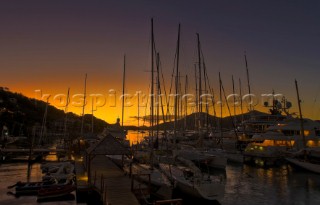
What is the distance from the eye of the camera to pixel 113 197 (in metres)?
21.2

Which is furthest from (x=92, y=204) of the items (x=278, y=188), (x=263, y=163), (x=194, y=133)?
(x=194, y=133)

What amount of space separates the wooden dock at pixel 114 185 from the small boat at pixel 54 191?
325cm

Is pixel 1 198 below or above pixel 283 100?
below

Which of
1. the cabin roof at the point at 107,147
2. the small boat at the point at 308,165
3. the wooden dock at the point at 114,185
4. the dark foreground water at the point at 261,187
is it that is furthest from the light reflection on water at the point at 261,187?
the cabin roof at the point at 107,147

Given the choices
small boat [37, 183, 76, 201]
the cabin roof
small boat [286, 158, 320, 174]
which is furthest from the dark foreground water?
the cabin roof

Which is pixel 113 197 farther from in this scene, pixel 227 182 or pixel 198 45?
pixel 198 45

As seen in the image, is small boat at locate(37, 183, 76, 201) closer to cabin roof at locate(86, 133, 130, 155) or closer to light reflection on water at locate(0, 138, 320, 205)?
light reflection on water at locate(0, 138, 320, 205)

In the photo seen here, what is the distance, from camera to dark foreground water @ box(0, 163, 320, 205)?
2772 centimetres

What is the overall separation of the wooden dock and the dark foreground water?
13.4 feet

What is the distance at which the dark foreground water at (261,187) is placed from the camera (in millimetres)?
27719

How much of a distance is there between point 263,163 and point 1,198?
47.0 m

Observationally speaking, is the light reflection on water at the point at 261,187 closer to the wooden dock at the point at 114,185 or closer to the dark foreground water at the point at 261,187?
the dark foreground water at the point at 261,187

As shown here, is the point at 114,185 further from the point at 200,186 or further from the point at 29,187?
the point at 29,187

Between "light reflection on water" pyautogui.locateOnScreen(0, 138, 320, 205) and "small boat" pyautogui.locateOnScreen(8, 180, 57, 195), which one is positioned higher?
"small boat" pyautogui.locateOnScreen(8, 180, 57, 195)
